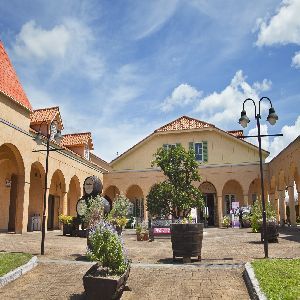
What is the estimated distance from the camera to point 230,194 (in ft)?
110

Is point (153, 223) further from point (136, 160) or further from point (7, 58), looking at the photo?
point (136, 160)

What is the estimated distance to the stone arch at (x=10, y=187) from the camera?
19.6 m

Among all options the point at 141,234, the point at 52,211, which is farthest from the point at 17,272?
the point at 52,211

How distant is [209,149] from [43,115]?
15312mm

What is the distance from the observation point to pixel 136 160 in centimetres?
3475

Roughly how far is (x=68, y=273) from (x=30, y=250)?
158 inches

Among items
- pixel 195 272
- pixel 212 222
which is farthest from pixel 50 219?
pixel 195 272

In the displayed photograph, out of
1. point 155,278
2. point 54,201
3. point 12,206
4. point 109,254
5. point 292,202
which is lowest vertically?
point 155,278

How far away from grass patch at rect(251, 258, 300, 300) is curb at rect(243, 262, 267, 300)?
0.26ft

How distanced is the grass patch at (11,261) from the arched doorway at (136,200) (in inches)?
942

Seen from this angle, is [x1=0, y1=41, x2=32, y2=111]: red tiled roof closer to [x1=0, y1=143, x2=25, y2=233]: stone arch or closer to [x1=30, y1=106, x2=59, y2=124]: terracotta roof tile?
[x1=0, y1=143, x2=25, y2=233]: stone arch

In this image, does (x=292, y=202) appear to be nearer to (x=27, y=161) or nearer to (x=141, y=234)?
(x=141, y=234)

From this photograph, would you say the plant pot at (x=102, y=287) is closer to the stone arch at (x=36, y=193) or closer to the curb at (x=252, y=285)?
the curb at (x=252, y=285)

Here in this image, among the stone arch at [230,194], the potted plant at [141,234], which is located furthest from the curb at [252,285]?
the stone arch at [230,194]
